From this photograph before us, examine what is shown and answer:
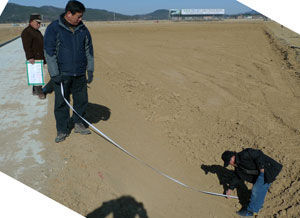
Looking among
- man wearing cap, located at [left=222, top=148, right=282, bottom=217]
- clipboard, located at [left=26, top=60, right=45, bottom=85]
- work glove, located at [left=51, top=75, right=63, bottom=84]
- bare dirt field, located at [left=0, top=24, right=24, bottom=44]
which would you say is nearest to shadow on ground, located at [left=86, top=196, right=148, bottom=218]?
man wearing cap, located at [left=222, top=148, right=282, bottom=217]

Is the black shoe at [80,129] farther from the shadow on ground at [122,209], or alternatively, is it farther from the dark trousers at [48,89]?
the dark trousers at [48,89]

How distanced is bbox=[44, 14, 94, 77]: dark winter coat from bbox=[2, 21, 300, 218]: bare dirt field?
4.21ft

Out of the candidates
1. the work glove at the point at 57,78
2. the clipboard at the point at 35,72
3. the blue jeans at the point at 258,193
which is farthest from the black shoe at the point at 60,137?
the blue jeans at the point at 258,193

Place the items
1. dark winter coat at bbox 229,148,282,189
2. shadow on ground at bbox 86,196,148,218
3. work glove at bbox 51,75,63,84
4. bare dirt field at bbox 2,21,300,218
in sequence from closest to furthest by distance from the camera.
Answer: shadow on ground at bbox 86,196,148,218 → dark winter coat at bbox 229,148,282,189 → bare dirt field at bbox 2,21,300,218 → work glove at bbox 51,75,63,84

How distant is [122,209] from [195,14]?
122975 millimetres

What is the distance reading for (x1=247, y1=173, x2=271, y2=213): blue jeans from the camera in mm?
3770

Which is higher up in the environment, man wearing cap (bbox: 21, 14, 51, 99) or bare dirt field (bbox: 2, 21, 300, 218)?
man wearing cap (bbox: 21, 14, 51, 99)

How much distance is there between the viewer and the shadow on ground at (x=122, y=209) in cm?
339

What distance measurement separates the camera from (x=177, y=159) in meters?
5.36

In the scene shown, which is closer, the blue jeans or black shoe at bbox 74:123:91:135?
the blue jeans

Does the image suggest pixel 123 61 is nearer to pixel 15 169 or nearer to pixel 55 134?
pixel 55 134

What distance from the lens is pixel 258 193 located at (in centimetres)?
390

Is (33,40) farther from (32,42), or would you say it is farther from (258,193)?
(258,193)

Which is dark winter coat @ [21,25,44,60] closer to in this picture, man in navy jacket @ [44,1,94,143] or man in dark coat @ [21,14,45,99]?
man in dark coat @ [21,14,45,99]
